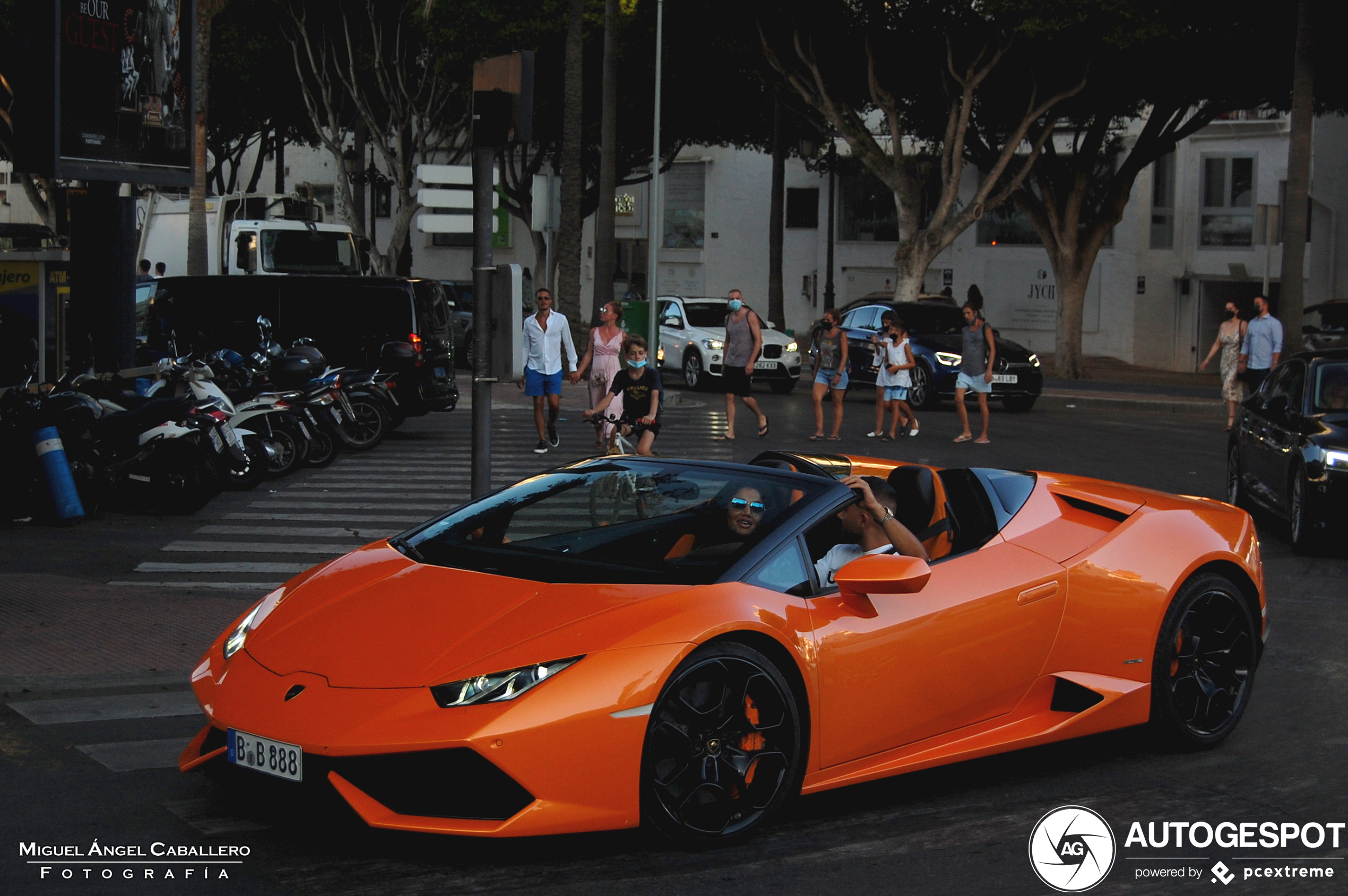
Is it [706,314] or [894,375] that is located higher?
[706,314]

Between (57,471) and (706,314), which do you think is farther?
(706,314)

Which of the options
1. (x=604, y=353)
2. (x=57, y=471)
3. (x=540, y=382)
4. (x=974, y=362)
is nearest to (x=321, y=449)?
(x=540, y=382)

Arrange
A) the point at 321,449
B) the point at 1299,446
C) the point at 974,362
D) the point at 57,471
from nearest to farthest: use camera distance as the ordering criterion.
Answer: the point at 1299,446, the point at 57,471, the point at 321,449, the point at 974,362

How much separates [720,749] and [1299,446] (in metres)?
7.94

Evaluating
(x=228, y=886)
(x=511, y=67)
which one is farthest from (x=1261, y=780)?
(x=511, y=67)

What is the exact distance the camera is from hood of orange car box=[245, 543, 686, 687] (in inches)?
179

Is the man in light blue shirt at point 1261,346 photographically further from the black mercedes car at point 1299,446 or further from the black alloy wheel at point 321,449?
the black alloy wheel at point 321,449

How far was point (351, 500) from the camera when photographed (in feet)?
45.3

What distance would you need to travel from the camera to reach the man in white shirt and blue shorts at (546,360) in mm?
17750

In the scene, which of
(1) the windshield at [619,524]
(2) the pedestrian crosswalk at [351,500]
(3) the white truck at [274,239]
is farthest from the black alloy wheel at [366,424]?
(1) the windshield at [619,524]

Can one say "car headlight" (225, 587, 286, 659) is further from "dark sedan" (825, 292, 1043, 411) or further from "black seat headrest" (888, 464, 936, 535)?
"dark sedan" (825, 292, 1043, 411)

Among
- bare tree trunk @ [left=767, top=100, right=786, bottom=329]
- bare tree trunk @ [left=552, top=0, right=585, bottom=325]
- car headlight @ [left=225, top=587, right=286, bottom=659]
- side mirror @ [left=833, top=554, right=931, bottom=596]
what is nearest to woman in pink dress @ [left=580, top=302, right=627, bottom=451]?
bare tree trunk @ [left=552, top=0, right=585, bottom=325]

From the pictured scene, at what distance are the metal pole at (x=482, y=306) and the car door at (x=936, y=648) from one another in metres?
4.14

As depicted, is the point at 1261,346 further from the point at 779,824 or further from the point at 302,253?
the point at 779,824
